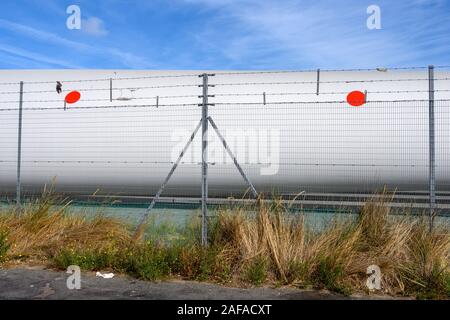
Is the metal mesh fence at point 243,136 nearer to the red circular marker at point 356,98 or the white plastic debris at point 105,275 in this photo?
the red circular marker at point 356,98

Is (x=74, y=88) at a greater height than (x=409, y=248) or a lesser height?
greater

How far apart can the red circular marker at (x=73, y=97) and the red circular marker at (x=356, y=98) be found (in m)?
4.74

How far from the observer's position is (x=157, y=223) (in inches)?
304

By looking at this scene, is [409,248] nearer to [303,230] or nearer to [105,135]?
[303,230]

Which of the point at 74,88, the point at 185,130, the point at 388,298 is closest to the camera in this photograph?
the point at 388,298

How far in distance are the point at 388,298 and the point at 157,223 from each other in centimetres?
378

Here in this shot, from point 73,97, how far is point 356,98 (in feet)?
16.2

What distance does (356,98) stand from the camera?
827cm

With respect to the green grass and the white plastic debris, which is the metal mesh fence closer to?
the green grass

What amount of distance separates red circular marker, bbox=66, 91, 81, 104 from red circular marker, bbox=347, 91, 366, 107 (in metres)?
4.74

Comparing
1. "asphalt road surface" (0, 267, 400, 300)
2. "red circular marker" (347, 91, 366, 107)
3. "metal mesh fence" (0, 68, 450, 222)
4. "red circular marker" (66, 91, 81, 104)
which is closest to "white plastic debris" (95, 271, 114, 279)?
"asphalt road surface" (0, 267, 400, 300)

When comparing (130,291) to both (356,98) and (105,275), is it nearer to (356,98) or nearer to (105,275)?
(105,275)
